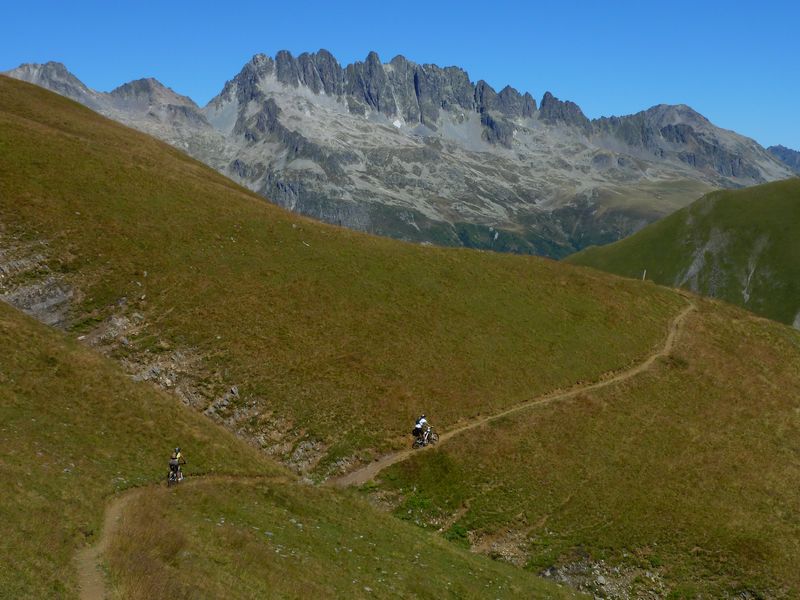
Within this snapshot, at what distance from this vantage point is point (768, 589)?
43.5m

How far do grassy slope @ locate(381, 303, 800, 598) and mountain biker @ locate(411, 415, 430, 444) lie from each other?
152 cm

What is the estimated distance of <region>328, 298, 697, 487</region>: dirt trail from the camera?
4888 cm

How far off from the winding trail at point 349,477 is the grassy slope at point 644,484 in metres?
1.12

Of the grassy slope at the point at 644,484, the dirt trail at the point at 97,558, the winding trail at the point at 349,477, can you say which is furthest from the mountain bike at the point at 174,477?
the grassy slope at the point at 644,484

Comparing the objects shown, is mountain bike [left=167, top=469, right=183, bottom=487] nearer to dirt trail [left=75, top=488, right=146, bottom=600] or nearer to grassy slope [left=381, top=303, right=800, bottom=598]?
dirt trail [left=75, top=488, right=146, bottom=600]

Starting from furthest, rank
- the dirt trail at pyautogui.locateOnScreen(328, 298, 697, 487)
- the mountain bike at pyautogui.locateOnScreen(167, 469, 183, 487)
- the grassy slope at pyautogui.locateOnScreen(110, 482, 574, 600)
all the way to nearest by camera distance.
A: the dirt trail at pyautogui.locateOnScreen(328, 298, 697, 487), the mountain bike at pyautogui.locateOnScreen(167, 469, 183, 487), the grassy slope at pyautogui.locateOnScreen(110, 482, 574, 600)

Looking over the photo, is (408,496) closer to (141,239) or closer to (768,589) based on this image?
(768,589)

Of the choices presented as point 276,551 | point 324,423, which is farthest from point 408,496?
point 276,551

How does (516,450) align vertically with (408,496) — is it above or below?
above

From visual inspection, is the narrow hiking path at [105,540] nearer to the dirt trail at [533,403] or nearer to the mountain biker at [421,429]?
the dirt trail at [533,403]

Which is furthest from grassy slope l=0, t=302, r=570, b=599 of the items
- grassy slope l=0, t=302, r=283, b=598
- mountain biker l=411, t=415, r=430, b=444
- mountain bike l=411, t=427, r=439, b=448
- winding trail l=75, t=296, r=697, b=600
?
mountain biker l=411, t=415, r=430, b=444

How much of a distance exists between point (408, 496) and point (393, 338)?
17.5 m

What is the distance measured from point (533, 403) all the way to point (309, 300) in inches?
929

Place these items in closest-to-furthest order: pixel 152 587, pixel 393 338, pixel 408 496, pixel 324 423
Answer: pixel 152 587
pixel 408 496
pixel 324 423
pixel 393 338
